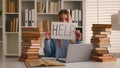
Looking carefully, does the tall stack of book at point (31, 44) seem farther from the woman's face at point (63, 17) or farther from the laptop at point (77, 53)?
the woman's face at point (63, 17)

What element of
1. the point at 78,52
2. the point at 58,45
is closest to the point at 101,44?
the point at 78,52

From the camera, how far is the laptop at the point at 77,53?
2078mm

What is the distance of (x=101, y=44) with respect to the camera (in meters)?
2.33

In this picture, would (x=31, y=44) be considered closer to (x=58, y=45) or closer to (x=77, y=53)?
(x=77, y=53)

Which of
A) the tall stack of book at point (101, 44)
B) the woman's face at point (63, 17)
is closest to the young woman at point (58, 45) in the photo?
the woman's face at point (63, 17)

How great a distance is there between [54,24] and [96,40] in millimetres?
471

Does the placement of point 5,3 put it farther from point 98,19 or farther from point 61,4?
point 98,19

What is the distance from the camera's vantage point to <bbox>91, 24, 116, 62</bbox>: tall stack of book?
2289mm

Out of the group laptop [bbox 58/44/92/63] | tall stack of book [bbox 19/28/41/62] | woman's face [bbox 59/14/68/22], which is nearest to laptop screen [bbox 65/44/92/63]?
laptop [bbox 58/44/92/63]

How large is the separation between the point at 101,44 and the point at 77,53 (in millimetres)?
322

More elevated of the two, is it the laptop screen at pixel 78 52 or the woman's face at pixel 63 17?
the woman's face at pixel 63 17

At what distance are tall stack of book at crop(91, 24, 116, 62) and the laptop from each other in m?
0.09

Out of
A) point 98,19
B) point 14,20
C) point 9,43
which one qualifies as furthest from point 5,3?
point 98,19

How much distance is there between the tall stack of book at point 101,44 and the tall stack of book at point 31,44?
58 cm
